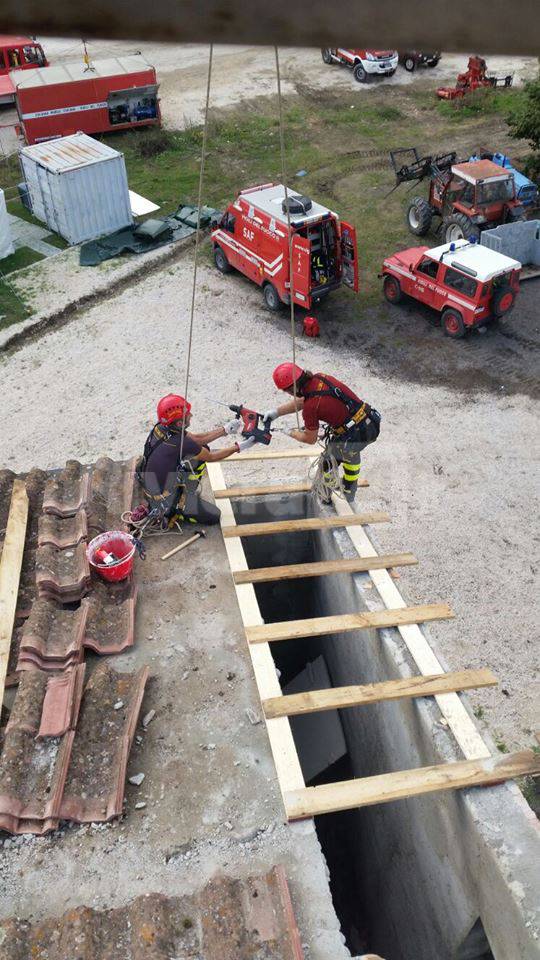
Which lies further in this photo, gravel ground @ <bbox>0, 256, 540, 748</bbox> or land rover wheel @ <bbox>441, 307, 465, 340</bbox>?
land rover wheel @ <bbox>441, 307, 465, 340</bbox>

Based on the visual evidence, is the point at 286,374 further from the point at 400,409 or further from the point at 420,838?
the point at 400,409

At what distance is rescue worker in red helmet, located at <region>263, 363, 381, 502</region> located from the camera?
7.95 meters

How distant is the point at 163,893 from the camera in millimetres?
4301

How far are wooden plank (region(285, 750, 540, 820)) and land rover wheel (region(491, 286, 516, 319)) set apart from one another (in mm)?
10588

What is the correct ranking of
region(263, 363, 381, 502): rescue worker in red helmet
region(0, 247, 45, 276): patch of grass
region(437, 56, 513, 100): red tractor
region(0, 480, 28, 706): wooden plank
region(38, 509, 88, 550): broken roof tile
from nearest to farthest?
region(0, 480, 28, 706): wooden plank, region(38, 509, 88, 550): broken roof tile, region(263, 363, 381, 502): rescue worker in red helmet, region(0, 247, 45, 276): patch of grass, region(437, 56, 513, 100): red tractor

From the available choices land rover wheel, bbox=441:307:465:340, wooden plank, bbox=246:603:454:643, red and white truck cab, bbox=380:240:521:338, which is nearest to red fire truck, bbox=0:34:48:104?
red and white truck cab, bbox=380:240:521:338

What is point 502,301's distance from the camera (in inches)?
549

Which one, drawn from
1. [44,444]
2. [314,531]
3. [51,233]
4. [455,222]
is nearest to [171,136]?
[51,233]

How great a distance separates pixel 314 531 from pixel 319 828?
3.10 meters

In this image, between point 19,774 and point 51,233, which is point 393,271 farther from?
point 19,774

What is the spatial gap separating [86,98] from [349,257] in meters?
11.3

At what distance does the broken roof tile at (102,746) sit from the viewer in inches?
181

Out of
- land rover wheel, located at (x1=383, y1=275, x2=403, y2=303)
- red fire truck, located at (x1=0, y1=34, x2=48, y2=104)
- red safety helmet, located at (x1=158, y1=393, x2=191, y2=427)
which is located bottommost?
land rover wheel, located at (x1=383, y1=275, x2=403, y2=303)

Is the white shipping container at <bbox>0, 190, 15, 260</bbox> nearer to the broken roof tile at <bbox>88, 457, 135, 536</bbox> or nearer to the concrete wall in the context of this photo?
the broken roof tile at <bbox>88, 457, 135, 536</bbox>
